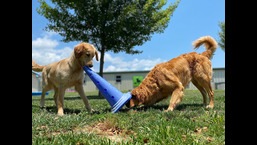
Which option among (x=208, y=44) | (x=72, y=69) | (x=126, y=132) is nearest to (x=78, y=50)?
(x=72, y=69)

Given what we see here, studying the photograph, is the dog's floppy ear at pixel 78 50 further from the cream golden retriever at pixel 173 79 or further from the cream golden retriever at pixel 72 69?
the cream golden retriever at pixel 173 79

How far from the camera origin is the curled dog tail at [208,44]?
336 inches

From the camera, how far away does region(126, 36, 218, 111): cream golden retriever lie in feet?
23.9

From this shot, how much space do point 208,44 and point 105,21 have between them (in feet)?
41.7

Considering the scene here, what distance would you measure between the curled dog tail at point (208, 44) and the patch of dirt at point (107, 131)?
492cm

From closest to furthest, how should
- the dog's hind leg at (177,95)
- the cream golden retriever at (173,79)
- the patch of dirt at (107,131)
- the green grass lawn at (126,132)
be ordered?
the green grass lawn at (126,132), the patch of dirt at (107,131), the dog's hind leg at (177,95), the cream golden retriever at (173,79)

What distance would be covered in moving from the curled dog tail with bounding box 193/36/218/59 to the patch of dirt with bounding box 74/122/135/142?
16.1 feet

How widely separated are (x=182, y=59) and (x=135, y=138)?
4447mm

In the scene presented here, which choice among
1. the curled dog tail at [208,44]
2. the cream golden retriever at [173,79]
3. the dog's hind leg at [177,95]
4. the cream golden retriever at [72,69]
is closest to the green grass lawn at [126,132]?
the dog's hind leg at [177,95]

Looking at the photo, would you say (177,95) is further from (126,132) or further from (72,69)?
(126,132)
